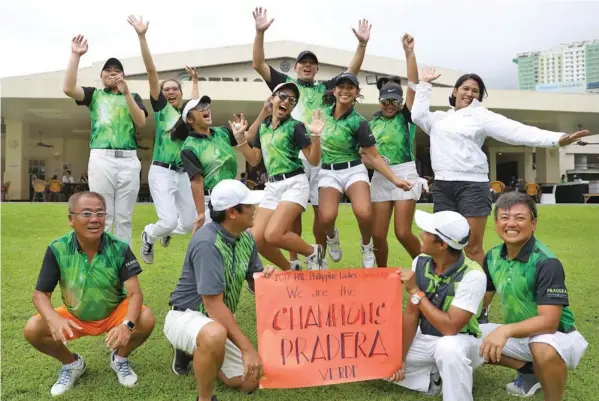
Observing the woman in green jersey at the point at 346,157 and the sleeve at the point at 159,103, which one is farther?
the sleeve at the point at 159,103

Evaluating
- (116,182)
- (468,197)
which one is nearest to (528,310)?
(468,197)

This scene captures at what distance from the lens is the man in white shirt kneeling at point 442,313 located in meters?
2.89

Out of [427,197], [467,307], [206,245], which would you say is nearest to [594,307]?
[467,307]

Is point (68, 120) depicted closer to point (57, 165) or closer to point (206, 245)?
point (57, 165)

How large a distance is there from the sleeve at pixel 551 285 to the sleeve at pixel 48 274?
295 cm

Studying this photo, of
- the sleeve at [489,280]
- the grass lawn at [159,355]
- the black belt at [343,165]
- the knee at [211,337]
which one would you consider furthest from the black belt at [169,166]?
the sleeve at [489,280]

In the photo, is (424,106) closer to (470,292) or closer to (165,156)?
(470,292)

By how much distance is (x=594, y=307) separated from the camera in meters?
5.31

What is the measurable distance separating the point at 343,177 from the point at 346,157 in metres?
0.20

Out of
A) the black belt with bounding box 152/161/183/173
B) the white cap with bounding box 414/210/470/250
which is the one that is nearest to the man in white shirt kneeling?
the white cap with bounding box 414/210/470/250

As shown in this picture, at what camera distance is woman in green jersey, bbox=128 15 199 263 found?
5.58m

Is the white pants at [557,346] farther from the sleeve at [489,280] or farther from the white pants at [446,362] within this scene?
the sleeve at [489,280]

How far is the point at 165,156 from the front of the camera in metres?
5.66

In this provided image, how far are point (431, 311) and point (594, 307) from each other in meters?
3.30
